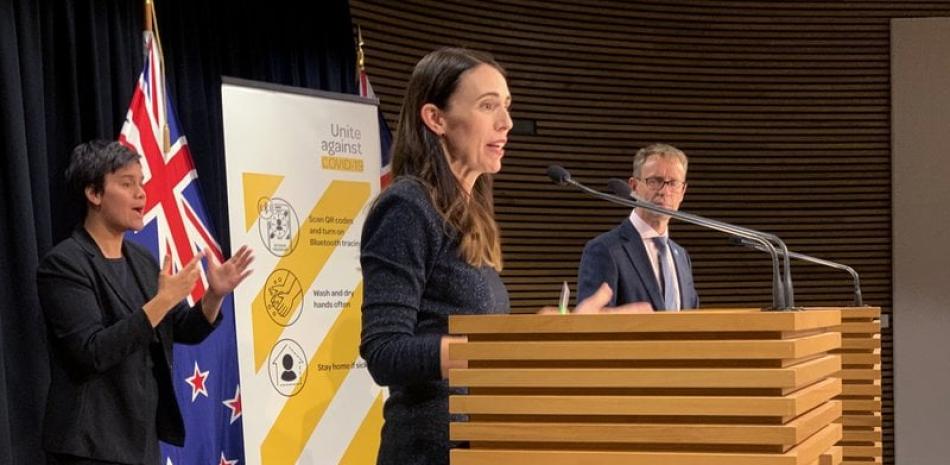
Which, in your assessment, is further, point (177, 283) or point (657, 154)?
point (657, 154)

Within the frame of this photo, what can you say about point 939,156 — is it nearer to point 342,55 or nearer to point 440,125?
point 342,55

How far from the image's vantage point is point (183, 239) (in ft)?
15.0

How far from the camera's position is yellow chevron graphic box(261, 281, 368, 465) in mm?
4824

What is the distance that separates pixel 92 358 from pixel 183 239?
1.30m

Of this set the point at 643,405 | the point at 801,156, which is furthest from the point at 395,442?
the point at 801,156

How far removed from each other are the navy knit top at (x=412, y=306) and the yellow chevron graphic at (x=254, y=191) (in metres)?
2.96

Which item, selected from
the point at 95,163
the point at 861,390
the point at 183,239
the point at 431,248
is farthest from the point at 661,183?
the point at 431,248

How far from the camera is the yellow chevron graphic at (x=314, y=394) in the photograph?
482 centimetres

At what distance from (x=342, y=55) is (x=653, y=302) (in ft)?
8.46

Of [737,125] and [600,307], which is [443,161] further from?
[737,125]

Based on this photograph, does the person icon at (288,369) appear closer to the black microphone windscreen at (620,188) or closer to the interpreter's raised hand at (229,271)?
the interpreter's raised hand at (229,271)

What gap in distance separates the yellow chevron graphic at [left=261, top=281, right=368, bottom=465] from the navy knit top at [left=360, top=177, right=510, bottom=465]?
3053 millimetres

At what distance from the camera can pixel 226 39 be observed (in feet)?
17.7

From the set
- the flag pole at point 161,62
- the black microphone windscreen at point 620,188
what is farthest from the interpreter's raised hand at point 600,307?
the flag pole at point 161,62
